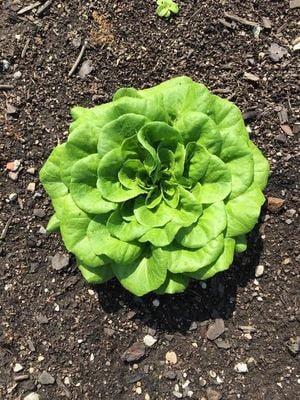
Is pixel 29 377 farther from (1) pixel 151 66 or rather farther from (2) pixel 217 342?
(1) pixel 151 66

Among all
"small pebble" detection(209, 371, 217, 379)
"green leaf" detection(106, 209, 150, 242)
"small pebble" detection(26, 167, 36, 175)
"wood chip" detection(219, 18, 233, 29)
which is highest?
"wood chip" detection(219, 18, 233, 29)

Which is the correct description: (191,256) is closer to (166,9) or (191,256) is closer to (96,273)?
(96,273)

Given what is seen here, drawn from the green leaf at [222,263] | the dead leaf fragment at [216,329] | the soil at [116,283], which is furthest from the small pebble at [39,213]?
the dead leaf fragment at [216,329]

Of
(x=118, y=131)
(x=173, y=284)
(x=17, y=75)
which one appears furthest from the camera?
(x=17, y=75)

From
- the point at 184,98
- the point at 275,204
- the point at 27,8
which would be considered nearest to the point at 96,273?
the point at 184,98

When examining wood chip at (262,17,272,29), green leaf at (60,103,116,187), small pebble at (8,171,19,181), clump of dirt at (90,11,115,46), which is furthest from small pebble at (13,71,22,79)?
wood chip at (262,17,272,29)

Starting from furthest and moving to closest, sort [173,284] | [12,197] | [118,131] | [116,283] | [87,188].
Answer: [12,197] < [116,283] < [173,284] < [87,188] < [118,131]

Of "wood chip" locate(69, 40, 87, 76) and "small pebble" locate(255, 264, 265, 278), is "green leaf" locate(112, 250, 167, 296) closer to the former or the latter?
"small pebble" locate(255, 264, 265, 278)
